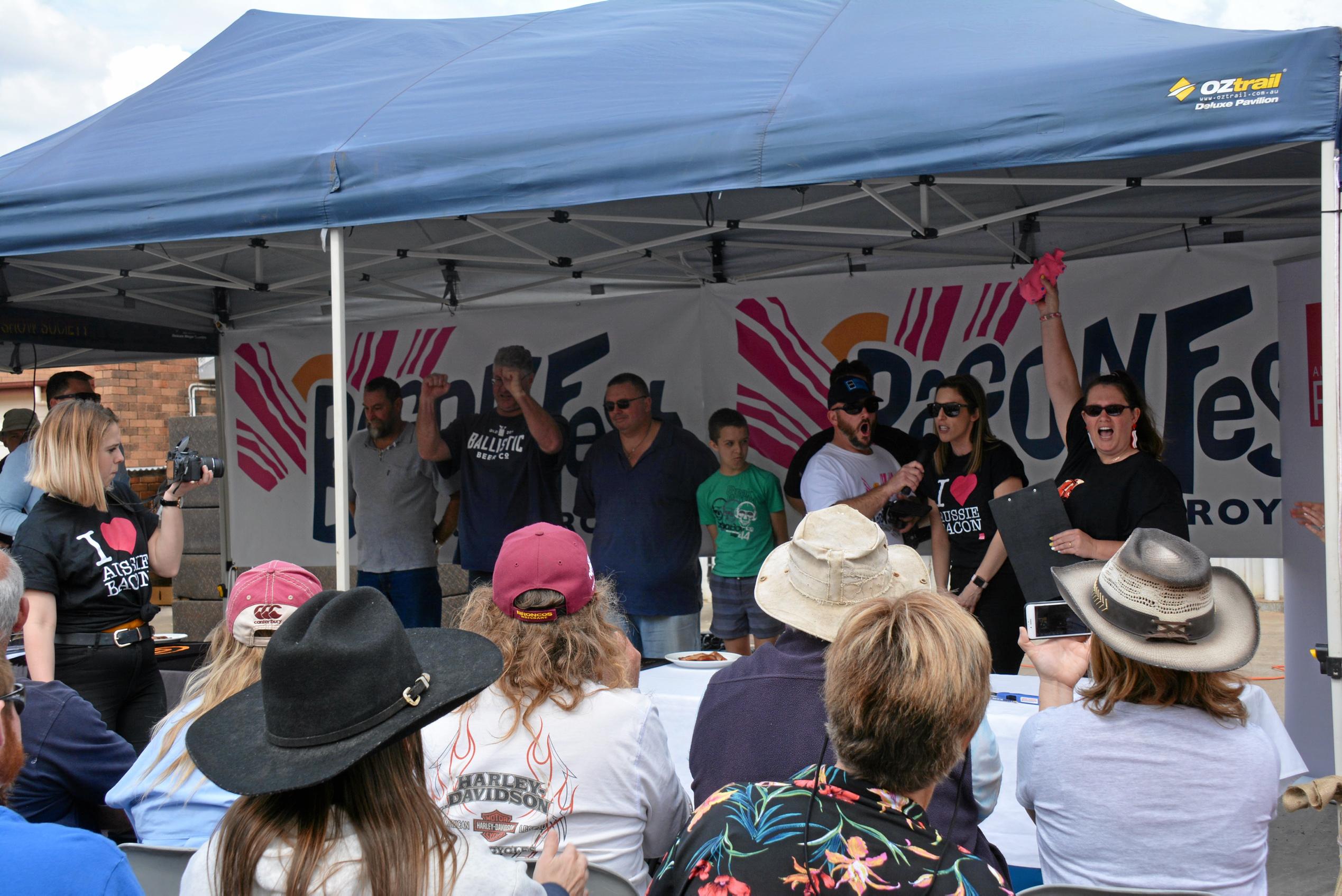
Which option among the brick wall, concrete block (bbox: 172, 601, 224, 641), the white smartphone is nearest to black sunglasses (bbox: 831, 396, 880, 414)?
the white smartphone

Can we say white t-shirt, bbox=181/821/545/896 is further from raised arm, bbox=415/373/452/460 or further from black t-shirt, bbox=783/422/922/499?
raised arm, bbox=415/373/452/460

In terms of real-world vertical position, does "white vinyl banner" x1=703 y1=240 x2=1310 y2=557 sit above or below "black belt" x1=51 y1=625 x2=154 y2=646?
above

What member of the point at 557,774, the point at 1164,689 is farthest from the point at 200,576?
the point at 1164,689

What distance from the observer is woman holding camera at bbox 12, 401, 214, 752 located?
3.02 meters

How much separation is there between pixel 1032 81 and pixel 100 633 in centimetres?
303

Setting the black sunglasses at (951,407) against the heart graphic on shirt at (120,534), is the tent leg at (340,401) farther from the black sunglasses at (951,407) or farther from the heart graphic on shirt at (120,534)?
the black sunglasses at (951,407)

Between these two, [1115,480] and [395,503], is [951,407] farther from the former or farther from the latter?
[395,503]

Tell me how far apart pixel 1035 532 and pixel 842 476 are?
100 centimetres

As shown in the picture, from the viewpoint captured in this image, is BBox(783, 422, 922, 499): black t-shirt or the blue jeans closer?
BBox(783, 422, 922, 499): black t-shirt

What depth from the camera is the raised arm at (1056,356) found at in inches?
139

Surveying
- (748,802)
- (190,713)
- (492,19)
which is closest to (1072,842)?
(748,802)

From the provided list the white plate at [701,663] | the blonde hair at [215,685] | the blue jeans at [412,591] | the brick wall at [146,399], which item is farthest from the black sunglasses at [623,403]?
the brick wall at [146,399]

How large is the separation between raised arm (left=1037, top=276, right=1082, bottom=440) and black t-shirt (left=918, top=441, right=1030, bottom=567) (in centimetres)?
24

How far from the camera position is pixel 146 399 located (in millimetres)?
10164
